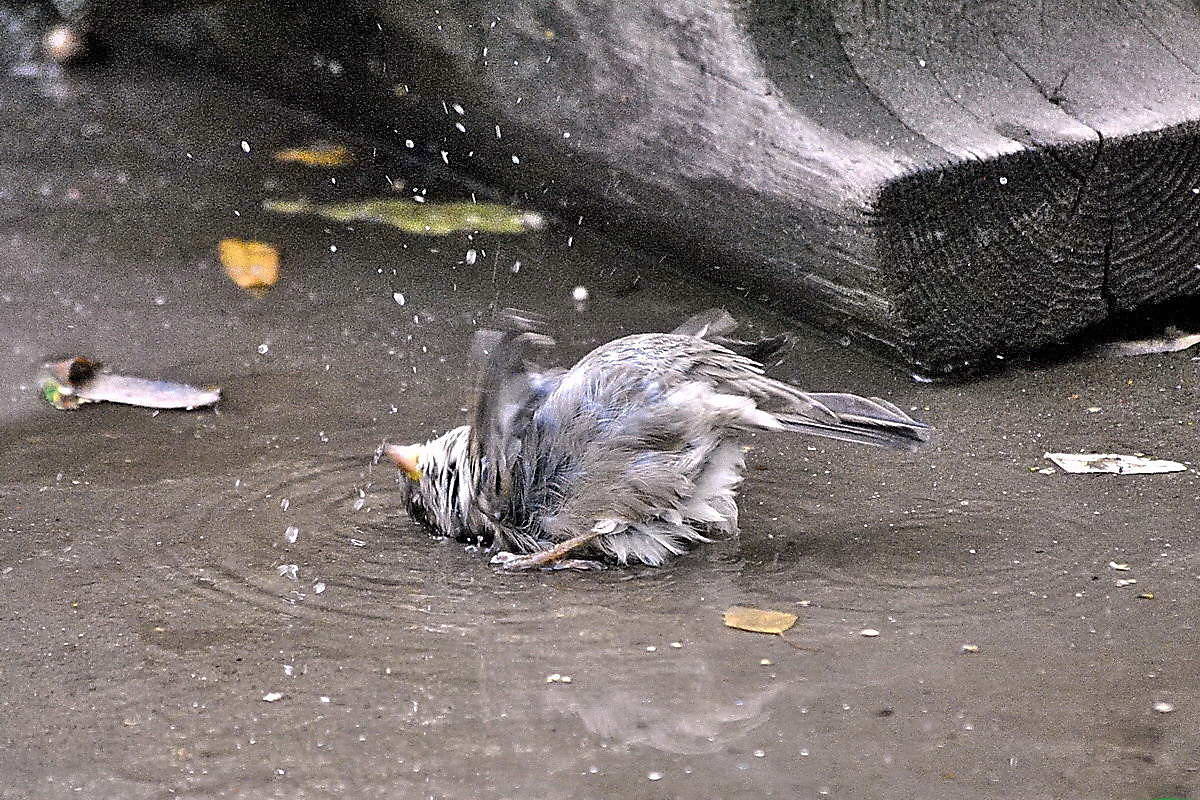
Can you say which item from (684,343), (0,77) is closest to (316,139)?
(0,77)

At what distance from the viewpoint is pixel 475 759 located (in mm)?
2873

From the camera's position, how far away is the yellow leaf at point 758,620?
3.42 m

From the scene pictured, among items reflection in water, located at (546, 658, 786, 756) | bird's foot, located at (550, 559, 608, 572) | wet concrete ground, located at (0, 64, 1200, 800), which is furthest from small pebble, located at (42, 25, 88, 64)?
reflection in water, located at (546, 658, 786, 756)

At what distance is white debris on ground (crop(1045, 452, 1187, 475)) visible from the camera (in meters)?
4.31

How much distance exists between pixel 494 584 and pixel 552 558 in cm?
22

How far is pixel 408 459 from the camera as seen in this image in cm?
419

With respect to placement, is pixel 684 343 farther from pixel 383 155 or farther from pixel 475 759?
pixel 383 155

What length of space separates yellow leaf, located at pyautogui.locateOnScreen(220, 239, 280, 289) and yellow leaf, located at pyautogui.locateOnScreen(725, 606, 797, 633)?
10.3ft

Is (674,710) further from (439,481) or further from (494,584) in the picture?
(439,481)

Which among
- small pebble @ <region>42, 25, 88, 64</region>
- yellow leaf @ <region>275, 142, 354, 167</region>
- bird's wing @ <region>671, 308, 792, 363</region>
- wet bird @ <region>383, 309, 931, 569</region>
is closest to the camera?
wet bird @ <region>383, 309, 931, 569</region>

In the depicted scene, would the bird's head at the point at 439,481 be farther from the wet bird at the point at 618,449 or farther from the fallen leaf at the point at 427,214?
the fallen leaf at the point at 427,214

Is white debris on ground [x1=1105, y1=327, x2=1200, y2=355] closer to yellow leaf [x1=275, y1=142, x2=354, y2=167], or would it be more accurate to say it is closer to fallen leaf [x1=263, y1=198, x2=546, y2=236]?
fallen leaf [x1=263, y1=198, x2=546, y2=236]

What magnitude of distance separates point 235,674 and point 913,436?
77.6 inches

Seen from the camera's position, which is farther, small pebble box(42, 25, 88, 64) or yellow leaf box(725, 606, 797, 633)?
small pebble box(42, 25, 88, 64)
